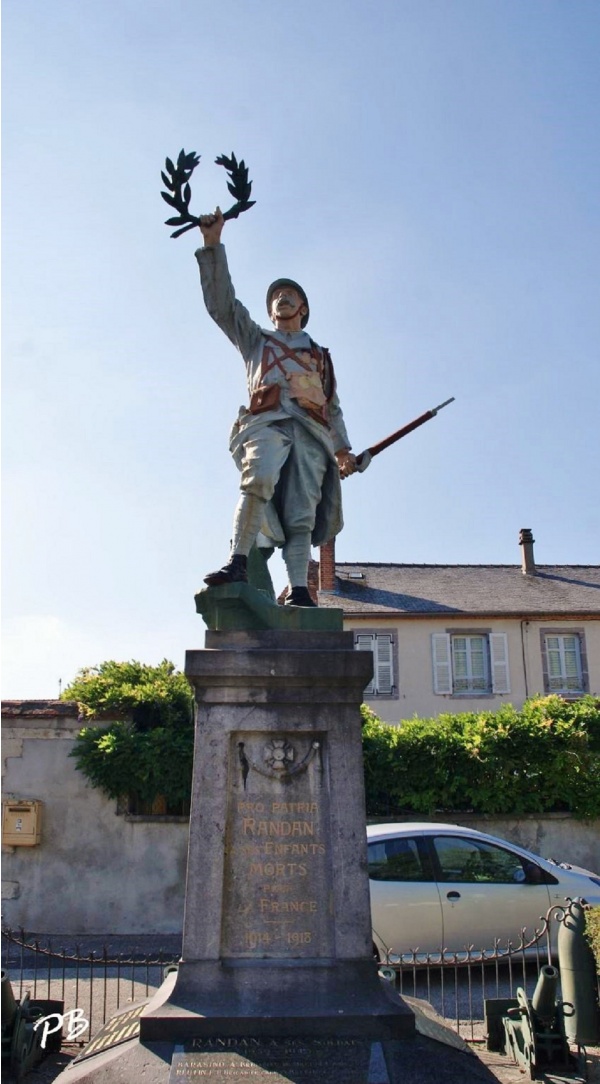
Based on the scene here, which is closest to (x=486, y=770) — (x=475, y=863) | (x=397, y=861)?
(x=475, y=863)

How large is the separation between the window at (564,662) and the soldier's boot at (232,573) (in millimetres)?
20598

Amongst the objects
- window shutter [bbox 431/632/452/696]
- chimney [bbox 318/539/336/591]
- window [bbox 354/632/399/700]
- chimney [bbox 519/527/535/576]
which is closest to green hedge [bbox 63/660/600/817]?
window [bbox 354/632/399/700]

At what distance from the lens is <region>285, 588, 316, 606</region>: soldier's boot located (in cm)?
530

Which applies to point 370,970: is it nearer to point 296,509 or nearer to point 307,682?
point 307,682

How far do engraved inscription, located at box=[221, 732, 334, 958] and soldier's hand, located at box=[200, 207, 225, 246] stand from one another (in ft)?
9.46

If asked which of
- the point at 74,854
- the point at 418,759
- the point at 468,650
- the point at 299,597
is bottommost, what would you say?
the point at 74,854

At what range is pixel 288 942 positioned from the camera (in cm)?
422

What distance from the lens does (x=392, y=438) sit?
726 centimetres

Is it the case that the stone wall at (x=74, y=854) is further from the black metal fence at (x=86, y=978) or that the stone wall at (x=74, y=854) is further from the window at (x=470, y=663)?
the window at (x=470, y=663)

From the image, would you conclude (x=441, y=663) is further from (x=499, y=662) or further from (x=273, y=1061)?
(x=273, y=1061)

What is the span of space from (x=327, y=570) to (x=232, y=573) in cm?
2079

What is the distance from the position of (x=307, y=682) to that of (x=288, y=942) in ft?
4.14

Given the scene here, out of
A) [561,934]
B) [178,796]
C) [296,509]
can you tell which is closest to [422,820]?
[178,796]

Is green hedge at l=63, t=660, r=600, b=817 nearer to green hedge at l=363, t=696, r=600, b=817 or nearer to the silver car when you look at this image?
green hedge at l=363, t=696, r=600, b=817
